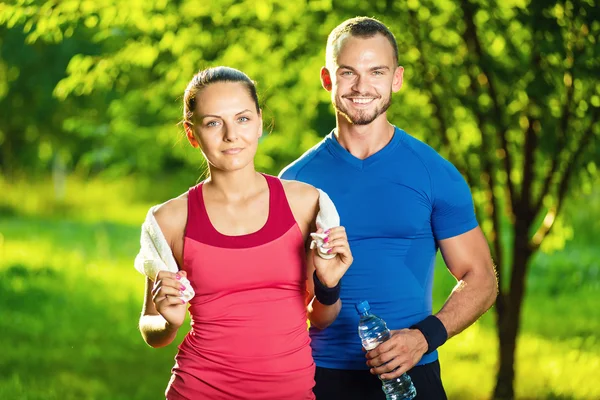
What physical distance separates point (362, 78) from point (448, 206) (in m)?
0.54

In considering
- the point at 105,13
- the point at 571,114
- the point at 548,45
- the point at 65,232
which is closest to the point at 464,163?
the point at 571,114

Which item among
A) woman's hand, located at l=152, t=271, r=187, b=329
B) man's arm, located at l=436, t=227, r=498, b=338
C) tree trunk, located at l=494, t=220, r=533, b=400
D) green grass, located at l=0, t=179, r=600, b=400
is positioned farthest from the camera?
green grass, located at l=0, t=179, r=600, b=400

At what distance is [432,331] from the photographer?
3.25 m

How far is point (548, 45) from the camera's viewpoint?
5094 millimetres

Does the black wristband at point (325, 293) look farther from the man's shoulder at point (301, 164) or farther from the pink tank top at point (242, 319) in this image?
the man's shoulder at point (301, 164)

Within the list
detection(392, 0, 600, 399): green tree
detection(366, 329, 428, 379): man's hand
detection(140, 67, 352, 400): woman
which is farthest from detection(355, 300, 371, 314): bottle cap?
detection(392, 0, 600, 399): green tree

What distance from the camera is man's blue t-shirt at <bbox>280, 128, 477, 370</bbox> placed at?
3340 mm

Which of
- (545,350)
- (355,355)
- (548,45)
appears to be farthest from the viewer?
(545,350)

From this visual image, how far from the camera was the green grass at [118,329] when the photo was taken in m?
8.37

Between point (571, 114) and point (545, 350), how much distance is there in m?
4.24

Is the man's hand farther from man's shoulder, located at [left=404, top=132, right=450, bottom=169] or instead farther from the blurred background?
the blurred background

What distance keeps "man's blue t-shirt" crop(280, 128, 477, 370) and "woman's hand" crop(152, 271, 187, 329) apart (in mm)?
816

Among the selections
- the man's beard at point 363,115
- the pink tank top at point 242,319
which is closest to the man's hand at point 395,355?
the pink tank top at point 242,319

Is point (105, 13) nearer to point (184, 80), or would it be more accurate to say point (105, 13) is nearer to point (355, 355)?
point (184, 80)
